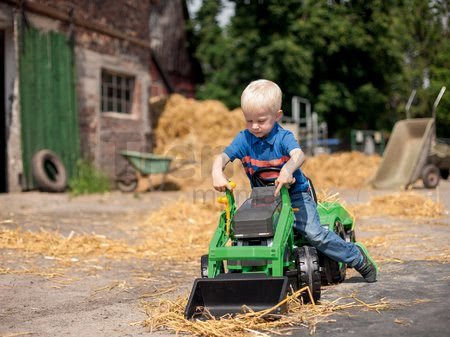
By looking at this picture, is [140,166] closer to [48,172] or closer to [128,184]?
[128,184]

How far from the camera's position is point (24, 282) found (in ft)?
15.8

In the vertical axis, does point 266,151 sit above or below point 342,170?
above

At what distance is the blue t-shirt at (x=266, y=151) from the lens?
13.0ft

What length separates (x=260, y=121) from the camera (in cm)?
389

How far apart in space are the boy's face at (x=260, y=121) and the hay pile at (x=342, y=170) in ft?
32.9

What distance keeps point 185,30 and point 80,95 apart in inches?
566

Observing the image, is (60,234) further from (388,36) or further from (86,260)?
(388,36)

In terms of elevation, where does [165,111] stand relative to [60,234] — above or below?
above

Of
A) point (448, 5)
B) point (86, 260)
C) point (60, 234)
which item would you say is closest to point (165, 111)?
point (60, 234)

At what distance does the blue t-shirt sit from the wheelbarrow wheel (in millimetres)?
10346

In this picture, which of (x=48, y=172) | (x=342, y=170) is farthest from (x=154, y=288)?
(x=342, y=170)

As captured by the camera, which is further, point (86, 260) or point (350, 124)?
point (350, 124)

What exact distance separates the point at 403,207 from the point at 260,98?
17.5 feet

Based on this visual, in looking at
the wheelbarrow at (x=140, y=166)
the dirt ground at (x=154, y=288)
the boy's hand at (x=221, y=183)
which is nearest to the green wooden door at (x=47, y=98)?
the wheelbarrow at (x=140, y=166)
